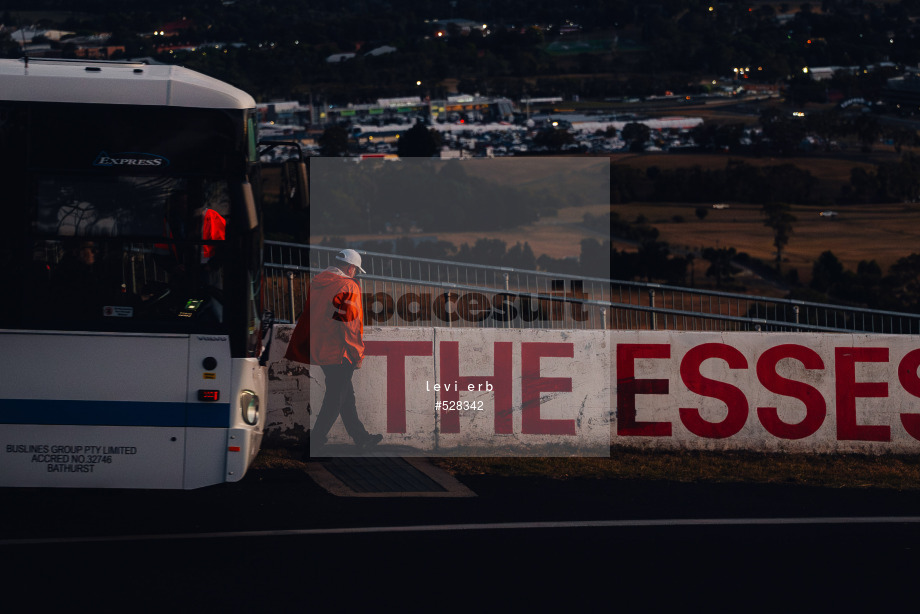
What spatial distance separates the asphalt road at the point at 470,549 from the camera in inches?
225

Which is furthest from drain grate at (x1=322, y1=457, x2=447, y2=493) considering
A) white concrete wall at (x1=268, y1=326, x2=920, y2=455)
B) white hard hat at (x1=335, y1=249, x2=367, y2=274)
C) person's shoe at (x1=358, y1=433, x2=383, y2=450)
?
white hard hat at (x1=335, y1=249, x2=367, y2=274)

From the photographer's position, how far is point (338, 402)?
936cm

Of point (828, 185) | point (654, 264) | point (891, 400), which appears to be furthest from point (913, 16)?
point (891, 400)

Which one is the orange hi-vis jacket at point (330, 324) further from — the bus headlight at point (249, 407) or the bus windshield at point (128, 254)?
the bus windshield at point (128, 254)

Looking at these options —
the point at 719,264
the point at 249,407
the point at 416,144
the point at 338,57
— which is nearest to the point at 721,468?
the point at 249,407

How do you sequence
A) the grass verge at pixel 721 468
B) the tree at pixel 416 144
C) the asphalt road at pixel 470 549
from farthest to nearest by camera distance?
the tree at pixel 416 144, the grass verge at pixel 721 468, the asphalt road at pixel 470 549

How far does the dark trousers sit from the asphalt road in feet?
2.42

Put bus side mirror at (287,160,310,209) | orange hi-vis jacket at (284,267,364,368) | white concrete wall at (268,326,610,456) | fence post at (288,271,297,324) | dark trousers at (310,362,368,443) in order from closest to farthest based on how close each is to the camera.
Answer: bus side mirror at (287,160,310,209) → orange hi-vis jacket at (284,267,364,368) → dark trousers at (310,362,368,443) → white concrete wall at (268,326,610,456) → fence post at (288,271,297,324)

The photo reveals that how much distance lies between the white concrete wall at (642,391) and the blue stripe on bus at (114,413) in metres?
2.51

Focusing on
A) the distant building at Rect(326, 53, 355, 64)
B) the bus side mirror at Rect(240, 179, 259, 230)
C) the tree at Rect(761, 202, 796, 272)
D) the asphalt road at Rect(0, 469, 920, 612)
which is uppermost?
the distant building at Rect(326, 53, 355, 64)

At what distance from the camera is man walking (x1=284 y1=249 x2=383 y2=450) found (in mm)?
9016

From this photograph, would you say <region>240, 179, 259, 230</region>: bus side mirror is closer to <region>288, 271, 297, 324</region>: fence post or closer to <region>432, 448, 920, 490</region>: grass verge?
<region>432, 448, 920, 490</region>: grass verge

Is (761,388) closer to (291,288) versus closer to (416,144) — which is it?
(291,288)

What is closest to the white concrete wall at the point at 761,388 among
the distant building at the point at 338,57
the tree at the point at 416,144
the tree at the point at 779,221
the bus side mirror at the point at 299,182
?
the bus side mirror at the point at 299,182
